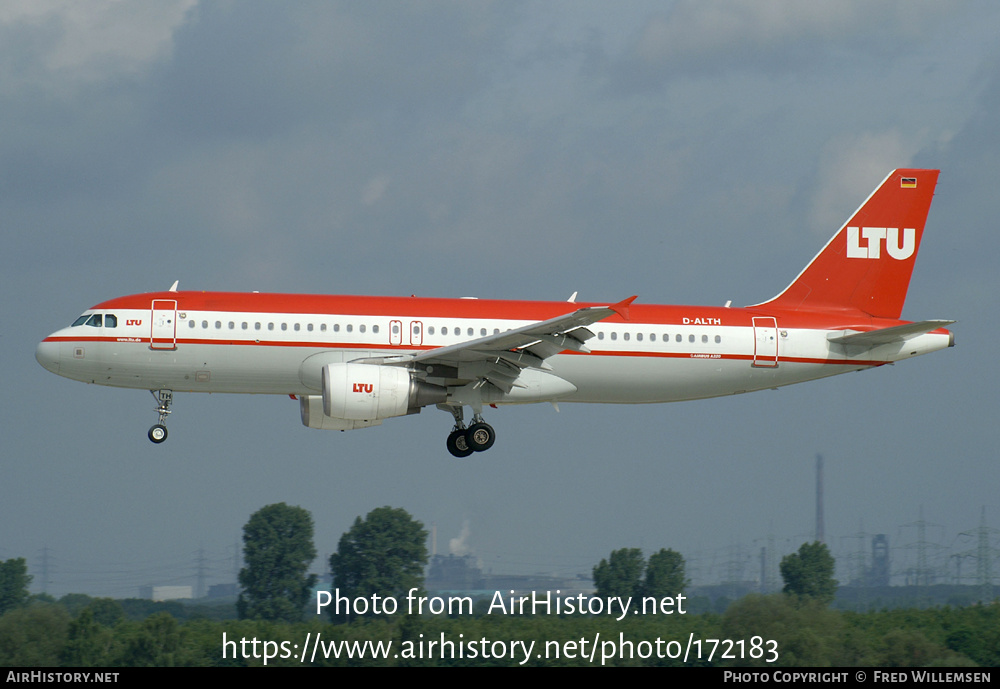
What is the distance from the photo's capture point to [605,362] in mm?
33656

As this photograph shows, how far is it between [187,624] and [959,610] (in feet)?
146

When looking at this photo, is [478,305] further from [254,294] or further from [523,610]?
[523,610]

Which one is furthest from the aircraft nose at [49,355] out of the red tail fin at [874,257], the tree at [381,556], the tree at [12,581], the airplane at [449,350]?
the tree at [381,556]

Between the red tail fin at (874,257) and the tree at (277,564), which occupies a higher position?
the red tail fin at (874,257)

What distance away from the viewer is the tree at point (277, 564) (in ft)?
293

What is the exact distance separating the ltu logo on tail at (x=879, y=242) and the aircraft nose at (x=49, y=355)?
25617mm

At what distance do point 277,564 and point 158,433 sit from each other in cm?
7000

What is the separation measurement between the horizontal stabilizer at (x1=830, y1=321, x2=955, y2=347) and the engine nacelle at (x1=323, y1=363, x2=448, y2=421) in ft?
46.1

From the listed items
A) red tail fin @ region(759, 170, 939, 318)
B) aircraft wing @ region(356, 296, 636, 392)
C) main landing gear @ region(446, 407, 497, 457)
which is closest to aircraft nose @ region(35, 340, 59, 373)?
aircraft wing @ region(356, 296, 636, 392)

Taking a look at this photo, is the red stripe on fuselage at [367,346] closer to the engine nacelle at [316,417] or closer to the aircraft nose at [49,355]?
the aircraft nose at [49,355]

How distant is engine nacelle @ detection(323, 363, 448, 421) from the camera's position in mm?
30484

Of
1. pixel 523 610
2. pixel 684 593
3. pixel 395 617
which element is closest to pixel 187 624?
pixel 395 617

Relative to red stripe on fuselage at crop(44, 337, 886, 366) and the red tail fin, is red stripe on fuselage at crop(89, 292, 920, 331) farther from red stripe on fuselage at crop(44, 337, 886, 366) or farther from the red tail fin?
the red tail fin

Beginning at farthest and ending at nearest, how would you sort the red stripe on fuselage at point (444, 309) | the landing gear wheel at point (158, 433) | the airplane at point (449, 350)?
1. the landing gear wheel at point (158, 433)
2. the red stripe on fuselage at point (444, 309)
3. the airplane at point (449, 350)
